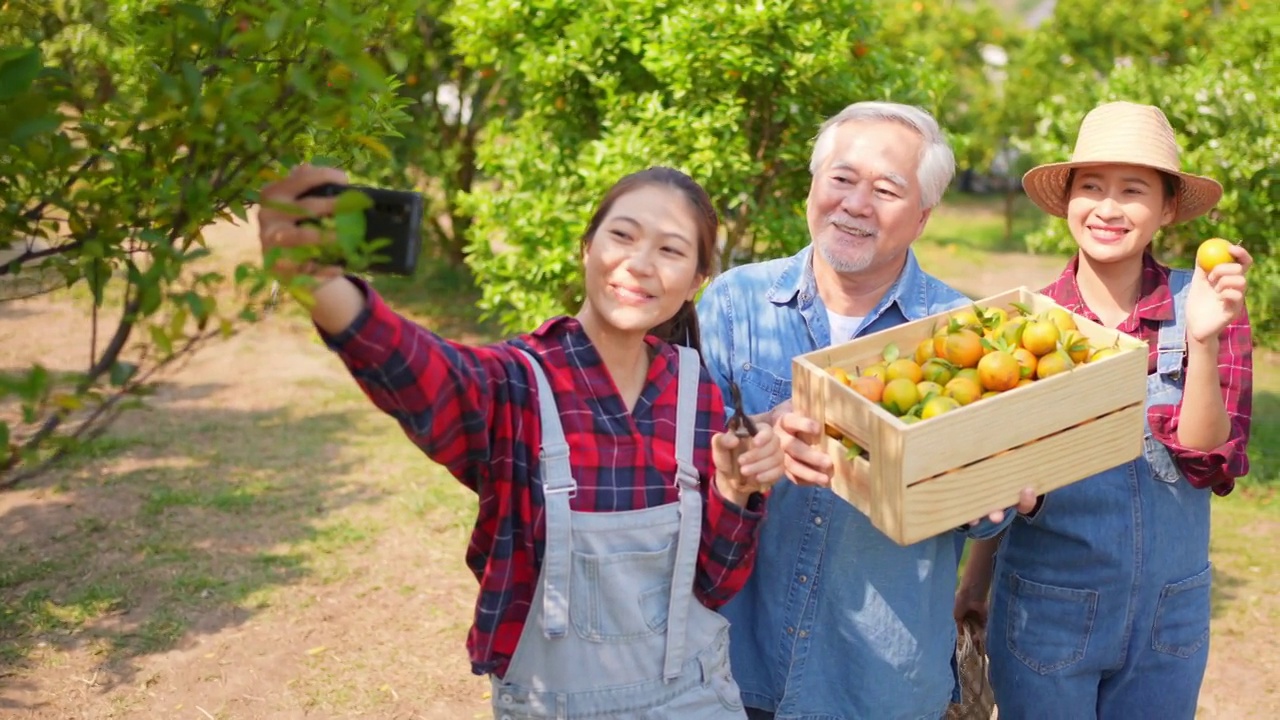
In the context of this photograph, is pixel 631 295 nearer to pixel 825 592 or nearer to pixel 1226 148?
pixel 825 592

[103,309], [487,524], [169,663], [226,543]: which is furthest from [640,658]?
[103,309]

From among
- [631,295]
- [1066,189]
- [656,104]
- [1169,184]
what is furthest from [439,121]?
[631,295]

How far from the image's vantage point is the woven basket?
3.13 metres

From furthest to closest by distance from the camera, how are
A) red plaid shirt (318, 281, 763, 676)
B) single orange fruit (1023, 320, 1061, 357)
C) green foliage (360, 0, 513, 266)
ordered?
green foliage (360, 0, 513, 266)
single orange fruit (1023, 320, 1061, 357)
red plaid shirt (318, 281, 763, 676)

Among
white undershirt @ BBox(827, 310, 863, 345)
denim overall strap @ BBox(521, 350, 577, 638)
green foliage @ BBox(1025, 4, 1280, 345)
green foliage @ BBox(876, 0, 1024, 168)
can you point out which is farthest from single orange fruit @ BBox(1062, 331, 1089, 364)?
green foliage @ BBox(876, 0, 1024, 168)

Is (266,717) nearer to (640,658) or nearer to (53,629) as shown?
(53,629)

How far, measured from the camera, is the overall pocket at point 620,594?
2057 millimetres

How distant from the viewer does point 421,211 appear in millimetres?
1691

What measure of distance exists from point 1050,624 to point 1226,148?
476 centimetres

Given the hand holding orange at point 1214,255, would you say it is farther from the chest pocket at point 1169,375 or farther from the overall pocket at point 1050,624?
the overall pocket at point 1050,624

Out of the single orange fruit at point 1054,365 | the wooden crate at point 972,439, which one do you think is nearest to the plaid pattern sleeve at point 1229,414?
the wooden crate at point 972,439

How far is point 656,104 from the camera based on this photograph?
5410 mm

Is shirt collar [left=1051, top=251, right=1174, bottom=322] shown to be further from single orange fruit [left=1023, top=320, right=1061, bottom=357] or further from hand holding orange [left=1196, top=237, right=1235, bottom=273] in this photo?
single orange fruit [left=1023, top=320, right=1061, bottom=357]

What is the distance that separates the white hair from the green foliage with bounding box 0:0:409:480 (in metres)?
1.29
